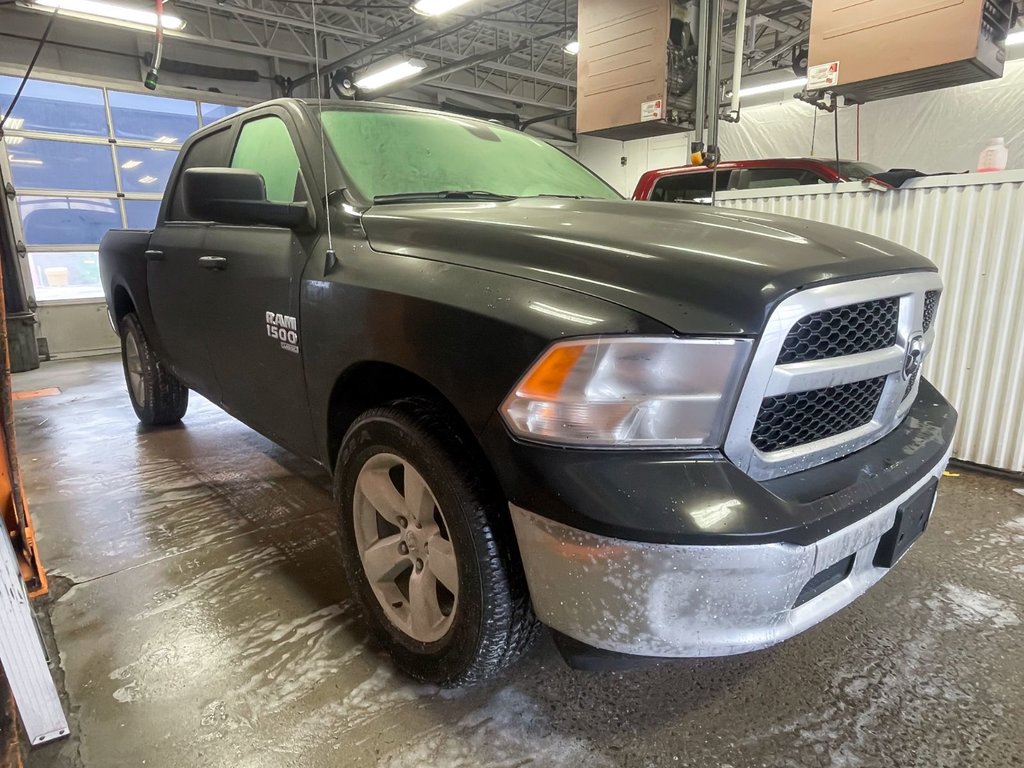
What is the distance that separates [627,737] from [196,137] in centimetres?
322

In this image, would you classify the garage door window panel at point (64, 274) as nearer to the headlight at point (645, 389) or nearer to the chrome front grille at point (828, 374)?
the headlight at point (645, 389)

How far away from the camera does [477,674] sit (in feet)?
4.81

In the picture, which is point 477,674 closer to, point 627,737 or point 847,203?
point 627,737

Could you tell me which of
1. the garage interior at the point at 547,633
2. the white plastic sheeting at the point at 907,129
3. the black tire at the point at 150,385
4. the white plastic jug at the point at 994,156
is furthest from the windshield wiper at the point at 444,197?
the white plastic sheeting at the point at 907,129

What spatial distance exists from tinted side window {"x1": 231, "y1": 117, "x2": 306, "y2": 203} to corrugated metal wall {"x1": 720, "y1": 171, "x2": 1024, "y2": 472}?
3051 millimetres

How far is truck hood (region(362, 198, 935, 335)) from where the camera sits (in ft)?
3.82

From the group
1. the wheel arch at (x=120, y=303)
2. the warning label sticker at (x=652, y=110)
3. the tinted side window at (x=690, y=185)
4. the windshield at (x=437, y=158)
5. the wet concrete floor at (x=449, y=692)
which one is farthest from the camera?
the tinted side window at (x=690, y=185)

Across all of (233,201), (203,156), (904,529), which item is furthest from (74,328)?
(904,529)

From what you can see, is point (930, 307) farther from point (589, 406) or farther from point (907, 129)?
point (907, 129)

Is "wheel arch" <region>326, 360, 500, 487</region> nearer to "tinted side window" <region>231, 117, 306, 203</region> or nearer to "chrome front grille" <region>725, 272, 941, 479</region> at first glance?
"chrome front grille" <region>725, 272, 941, 479</region>

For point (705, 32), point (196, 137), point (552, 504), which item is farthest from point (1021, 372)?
point (196, 137)

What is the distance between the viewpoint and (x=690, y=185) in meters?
6.27

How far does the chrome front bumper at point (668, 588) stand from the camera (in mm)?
1087

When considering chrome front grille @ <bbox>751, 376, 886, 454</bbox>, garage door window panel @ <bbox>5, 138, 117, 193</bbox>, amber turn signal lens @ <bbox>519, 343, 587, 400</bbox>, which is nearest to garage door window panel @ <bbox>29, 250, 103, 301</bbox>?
garage door window panel @ <bbox>5, 138, 117, 193</bbox>
